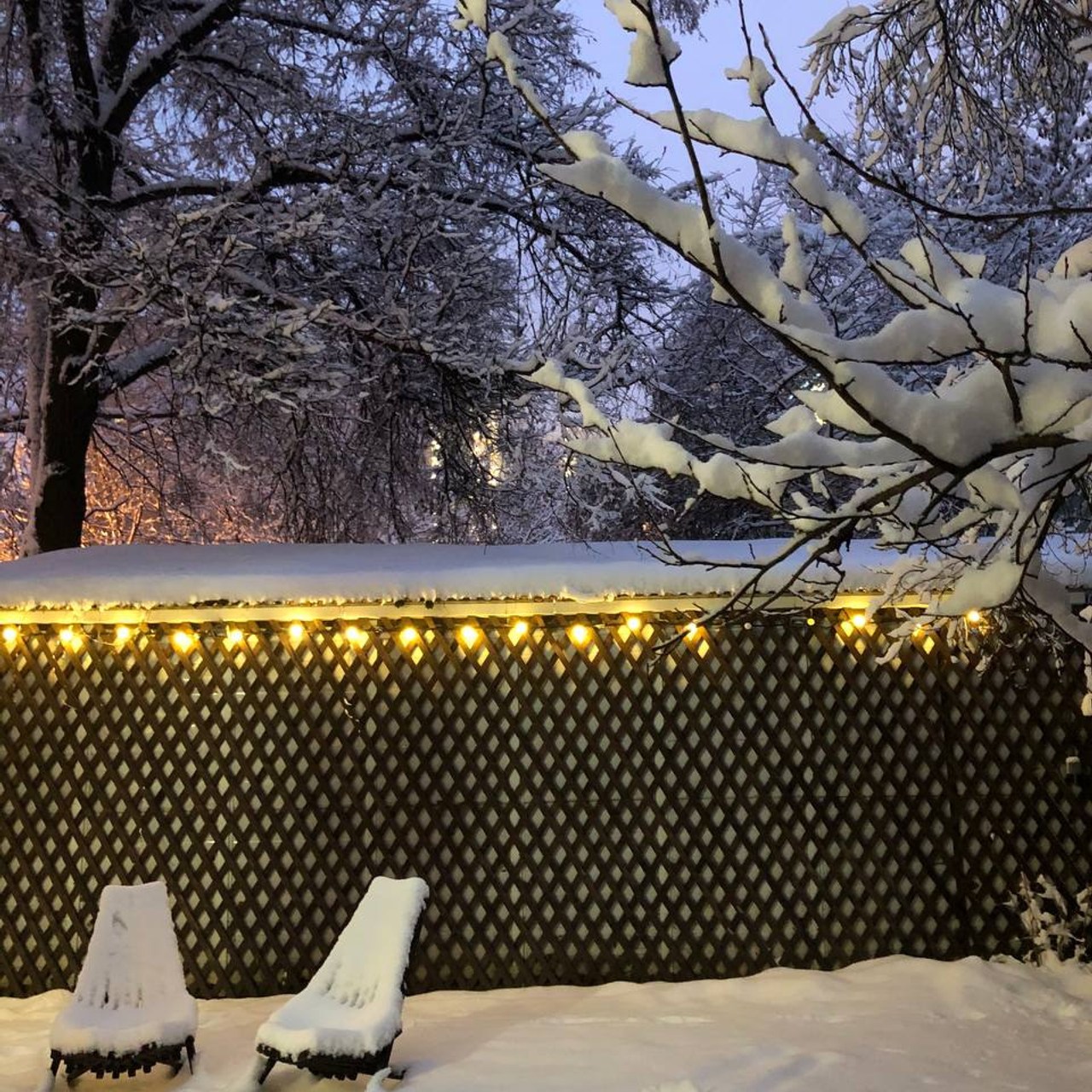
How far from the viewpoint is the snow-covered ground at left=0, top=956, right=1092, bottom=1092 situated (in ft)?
→ 9.78

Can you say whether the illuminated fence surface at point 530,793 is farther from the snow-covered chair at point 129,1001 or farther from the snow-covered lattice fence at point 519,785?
the snow-covered chair at point 129,1001

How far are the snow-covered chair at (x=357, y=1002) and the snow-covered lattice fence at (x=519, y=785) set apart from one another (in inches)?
31.6

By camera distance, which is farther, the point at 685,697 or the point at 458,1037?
the point at 685,697

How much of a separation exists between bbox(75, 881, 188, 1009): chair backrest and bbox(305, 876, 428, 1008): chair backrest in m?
0.48

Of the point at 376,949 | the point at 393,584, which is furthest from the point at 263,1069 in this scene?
the point at 393,584

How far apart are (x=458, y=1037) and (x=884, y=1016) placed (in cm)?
151

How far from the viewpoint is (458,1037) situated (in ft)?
11.3

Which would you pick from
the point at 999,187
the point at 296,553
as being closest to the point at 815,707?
the point at 296,553

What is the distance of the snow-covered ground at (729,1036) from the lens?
2.98 metres

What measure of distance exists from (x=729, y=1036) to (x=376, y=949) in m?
1.25

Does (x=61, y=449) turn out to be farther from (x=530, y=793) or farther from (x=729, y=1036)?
(x=729, y=1036)

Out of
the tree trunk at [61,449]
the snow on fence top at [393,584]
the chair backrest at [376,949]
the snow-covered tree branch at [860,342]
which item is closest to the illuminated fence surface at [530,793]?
the snow on fence top at [393,584]

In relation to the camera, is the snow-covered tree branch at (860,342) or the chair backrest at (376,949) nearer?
the snow-covered tree branch at (860,342)

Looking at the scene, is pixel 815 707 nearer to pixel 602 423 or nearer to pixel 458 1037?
pixel 458 1037
